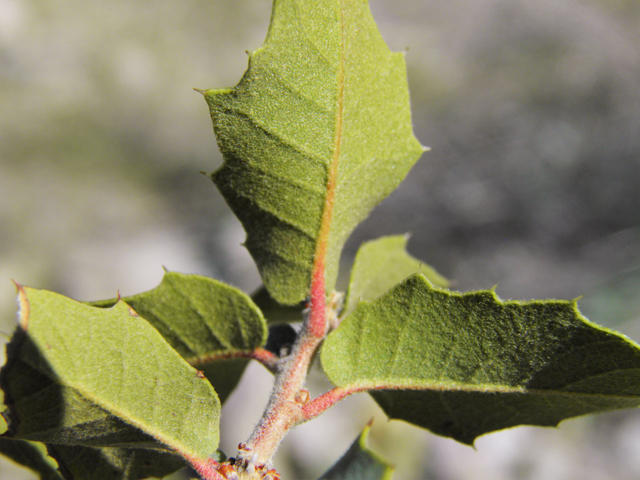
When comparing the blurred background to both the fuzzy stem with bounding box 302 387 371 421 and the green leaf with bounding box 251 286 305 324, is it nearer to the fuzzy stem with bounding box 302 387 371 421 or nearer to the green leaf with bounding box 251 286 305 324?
the green leaf with bounding box 251 286 305 324

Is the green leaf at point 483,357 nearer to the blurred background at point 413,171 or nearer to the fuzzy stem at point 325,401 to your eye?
the fuzzy stem at point 325,401

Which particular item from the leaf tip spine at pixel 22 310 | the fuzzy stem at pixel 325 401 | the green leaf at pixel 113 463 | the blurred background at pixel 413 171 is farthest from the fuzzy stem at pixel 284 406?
the blurred background at pixel 413 171

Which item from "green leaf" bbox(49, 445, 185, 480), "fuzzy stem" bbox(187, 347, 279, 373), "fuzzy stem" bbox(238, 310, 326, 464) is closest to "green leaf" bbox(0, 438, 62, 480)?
"green leaf" bbox(49, 445, 185, 480)

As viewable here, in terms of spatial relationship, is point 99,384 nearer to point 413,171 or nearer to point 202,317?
point 202,317

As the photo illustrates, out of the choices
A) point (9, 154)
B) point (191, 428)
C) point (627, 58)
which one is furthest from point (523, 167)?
point (9, 154)

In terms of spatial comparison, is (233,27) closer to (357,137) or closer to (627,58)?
(627,58)

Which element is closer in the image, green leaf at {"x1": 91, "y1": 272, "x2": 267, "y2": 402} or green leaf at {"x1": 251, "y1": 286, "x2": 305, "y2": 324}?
green leaf at {"x1": 91, "y1": 272, "x2": 267, "y2": 402}
